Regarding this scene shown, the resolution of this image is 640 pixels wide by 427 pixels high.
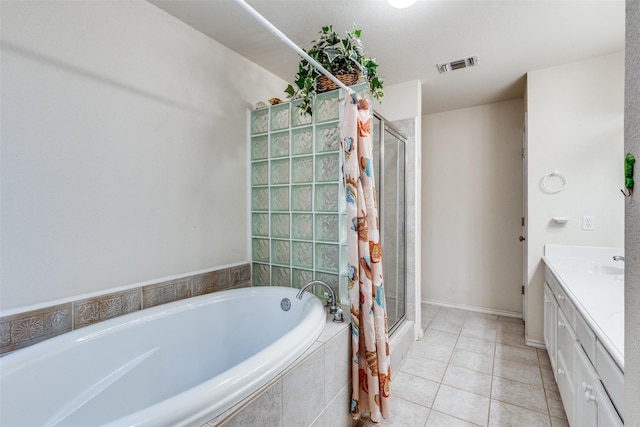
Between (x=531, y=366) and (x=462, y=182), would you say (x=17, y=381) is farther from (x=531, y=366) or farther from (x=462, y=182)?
(x=462, y=182)

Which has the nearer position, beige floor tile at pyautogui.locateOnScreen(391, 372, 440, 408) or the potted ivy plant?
the potted ivy plant

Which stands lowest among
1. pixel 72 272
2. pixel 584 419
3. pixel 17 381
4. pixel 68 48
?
pixel 584 419

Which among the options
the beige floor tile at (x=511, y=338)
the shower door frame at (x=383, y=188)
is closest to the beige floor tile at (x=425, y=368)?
the shower door frame at (x=383, y=188)

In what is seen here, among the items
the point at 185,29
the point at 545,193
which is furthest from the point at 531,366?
the point at 185,29

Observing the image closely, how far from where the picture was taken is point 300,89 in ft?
5.99

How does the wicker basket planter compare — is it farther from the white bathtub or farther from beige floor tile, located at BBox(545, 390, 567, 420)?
beige floor tile, located at BBox(545, 390, 567, 420)

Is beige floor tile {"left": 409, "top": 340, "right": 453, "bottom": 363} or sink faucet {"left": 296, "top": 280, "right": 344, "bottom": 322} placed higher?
sink faucet {"left": 296, "top": 280, "right": 344, "bottom": 322}

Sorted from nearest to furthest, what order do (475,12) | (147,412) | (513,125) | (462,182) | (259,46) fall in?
1. (147,412)
2. (475,12)
3. (259,46)
4. (513,125)
5. (462,182)

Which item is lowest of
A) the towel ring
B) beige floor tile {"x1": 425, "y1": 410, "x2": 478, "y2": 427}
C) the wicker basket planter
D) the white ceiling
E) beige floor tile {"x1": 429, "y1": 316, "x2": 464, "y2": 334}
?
beige floor tile {"x1": 425, "y1": 410, "x2": 478, "y2": 427}

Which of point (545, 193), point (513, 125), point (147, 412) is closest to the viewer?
point (147, 412)

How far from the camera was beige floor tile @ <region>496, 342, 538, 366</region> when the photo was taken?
88.3 inches

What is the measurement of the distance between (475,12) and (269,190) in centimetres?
172

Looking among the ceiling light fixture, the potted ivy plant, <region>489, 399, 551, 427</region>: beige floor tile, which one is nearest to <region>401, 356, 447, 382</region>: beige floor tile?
<region>489, 399, 551, 427</region>: beige floor tile

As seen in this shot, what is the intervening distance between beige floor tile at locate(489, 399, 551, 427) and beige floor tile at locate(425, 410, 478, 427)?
15 centimetres
